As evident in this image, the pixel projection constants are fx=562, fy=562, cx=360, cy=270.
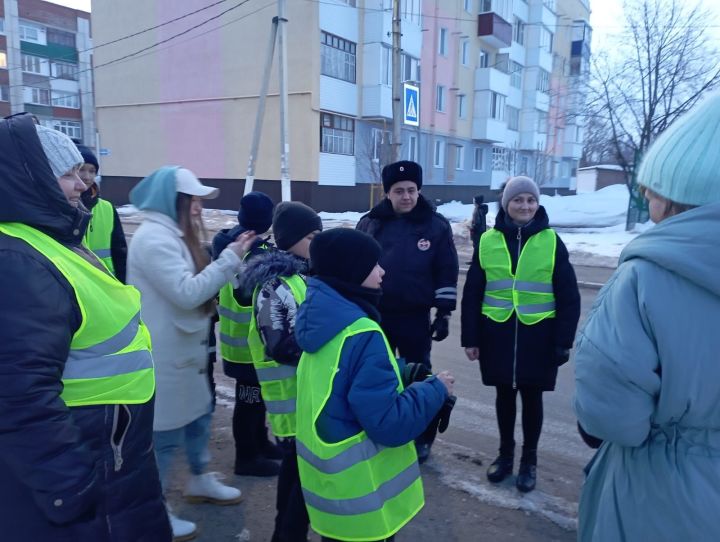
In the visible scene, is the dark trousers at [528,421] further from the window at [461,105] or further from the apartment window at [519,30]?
the apartment window at [519,30]

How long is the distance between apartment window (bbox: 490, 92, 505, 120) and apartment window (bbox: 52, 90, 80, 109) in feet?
118

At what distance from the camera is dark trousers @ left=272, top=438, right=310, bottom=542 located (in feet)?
8.06

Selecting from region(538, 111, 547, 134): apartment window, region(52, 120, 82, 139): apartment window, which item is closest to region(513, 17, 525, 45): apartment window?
region(538, 111, 547, 134): apartment window

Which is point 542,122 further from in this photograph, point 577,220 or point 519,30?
point 577,220

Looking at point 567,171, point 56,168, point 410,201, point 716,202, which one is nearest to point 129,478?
point 56,168

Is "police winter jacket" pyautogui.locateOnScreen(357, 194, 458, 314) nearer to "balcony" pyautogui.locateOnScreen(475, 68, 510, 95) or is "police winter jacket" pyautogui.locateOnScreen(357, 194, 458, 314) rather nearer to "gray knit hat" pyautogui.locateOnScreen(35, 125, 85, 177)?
"gray knit hat" pyautogui.locateOnScreen(35, 125, 85, 177)

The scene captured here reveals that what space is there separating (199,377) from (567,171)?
48797 mm

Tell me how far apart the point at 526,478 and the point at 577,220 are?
20.7 m

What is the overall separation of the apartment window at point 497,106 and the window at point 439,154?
4652mm

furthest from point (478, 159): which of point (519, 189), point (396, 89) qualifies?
point (519, 189)

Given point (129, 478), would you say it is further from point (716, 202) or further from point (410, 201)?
point (410, 201)

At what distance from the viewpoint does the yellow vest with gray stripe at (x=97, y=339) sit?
161 cm

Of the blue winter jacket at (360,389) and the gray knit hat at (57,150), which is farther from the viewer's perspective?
the blue winter jacket at (360,389)

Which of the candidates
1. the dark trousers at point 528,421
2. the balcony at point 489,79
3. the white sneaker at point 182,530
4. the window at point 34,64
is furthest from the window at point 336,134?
the window at point 34,64
